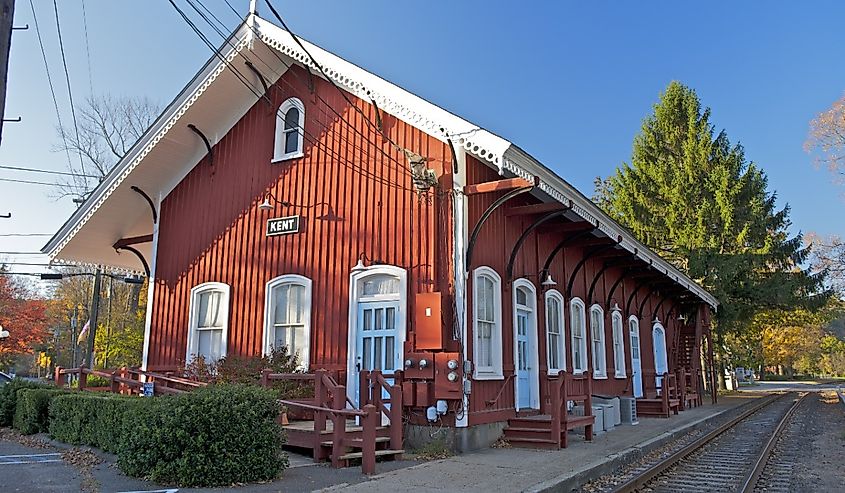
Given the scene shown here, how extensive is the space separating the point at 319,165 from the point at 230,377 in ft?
13.1

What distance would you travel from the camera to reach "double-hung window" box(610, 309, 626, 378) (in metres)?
17.0

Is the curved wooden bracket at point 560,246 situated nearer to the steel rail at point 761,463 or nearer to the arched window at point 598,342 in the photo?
the arched window at point 598,342

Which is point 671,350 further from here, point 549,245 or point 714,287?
point 549,245

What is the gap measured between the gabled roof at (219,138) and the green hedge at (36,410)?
13.3 feet

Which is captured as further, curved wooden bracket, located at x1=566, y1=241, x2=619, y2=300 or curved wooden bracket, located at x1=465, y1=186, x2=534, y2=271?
curved wooden bracket, located at x1=566, y1=241, x2=619, y2=300

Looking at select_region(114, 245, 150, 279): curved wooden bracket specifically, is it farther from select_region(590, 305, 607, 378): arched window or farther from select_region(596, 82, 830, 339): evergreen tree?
select_region(596, 82, 830, 339): evergreen tree

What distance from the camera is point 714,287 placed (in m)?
27.5

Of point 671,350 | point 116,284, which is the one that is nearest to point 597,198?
point 671,350

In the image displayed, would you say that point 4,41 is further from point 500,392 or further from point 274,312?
point 500,392

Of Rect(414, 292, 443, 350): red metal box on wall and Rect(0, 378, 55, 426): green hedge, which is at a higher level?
Rect(414, 292, 443, 350): red metal box on wall

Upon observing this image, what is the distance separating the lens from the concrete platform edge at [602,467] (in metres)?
6.86

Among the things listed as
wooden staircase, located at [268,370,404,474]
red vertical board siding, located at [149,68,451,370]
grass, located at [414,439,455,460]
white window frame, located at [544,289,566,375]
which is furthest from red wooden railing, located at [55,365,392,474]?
white window frame, located at [544,289,566,375]

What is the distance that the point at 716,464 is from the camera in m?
9.61

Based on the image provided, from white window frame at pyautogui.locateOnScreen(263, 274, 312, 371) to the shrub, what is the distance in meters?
3.77
